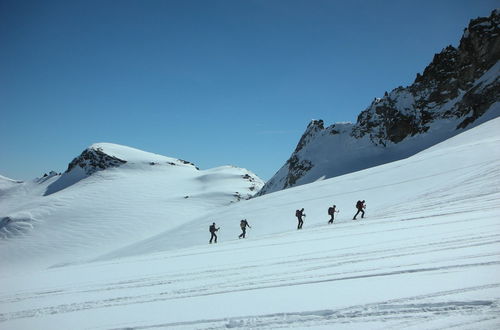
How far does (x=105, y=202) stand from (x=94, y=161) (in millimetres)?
42742

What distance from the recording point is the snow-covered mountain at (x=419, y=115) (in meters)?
56.0

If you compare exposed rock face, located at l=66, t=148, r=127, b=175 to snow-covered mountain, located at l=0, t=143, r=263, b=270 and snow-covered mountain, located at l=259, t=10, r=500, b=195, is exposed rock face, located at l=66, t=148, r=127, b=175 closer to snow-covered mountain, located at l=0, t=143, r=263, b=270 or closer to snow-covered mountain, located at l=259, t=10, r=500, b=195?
snow-covered mountain, located at l=0, t=143, r=263, b=270

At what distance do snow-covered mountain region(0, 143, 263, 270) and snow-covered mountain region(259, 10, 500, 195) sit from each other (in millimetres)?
18483

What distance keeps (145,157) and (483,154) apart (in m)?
105

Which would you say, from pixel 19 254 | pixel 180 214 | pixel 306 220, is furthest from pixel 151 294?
pixel 180 214

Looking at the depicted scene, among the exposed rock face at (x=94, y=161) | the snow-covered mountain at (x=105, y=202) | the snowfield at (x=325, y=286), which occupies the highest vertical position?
the exposed rock face at (x=94, y=161)

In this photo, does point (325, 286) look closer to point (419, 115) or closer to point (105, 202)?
point (419, 115)

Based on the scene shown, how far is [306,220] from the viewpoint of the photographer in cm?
2139

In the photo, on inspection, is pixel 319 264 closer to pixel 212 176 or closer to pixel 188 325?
pixel 188 325

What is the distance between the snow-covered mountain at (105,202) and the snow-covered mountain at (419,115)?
1848cm

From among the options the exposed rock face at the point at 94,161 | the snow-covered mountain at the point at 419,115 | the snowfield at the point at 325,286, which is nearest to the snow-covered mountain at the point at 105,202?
the exposed rock face at the point at 94,161

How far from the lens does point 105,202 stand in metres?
67.1

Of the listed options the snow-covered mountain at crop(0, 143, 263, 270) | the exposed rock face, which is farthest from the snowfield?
the exposed rock face

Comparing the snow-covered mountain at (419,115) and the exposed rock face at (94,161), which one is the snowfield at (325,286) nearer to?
the snow-covered mountain at (419,115)
